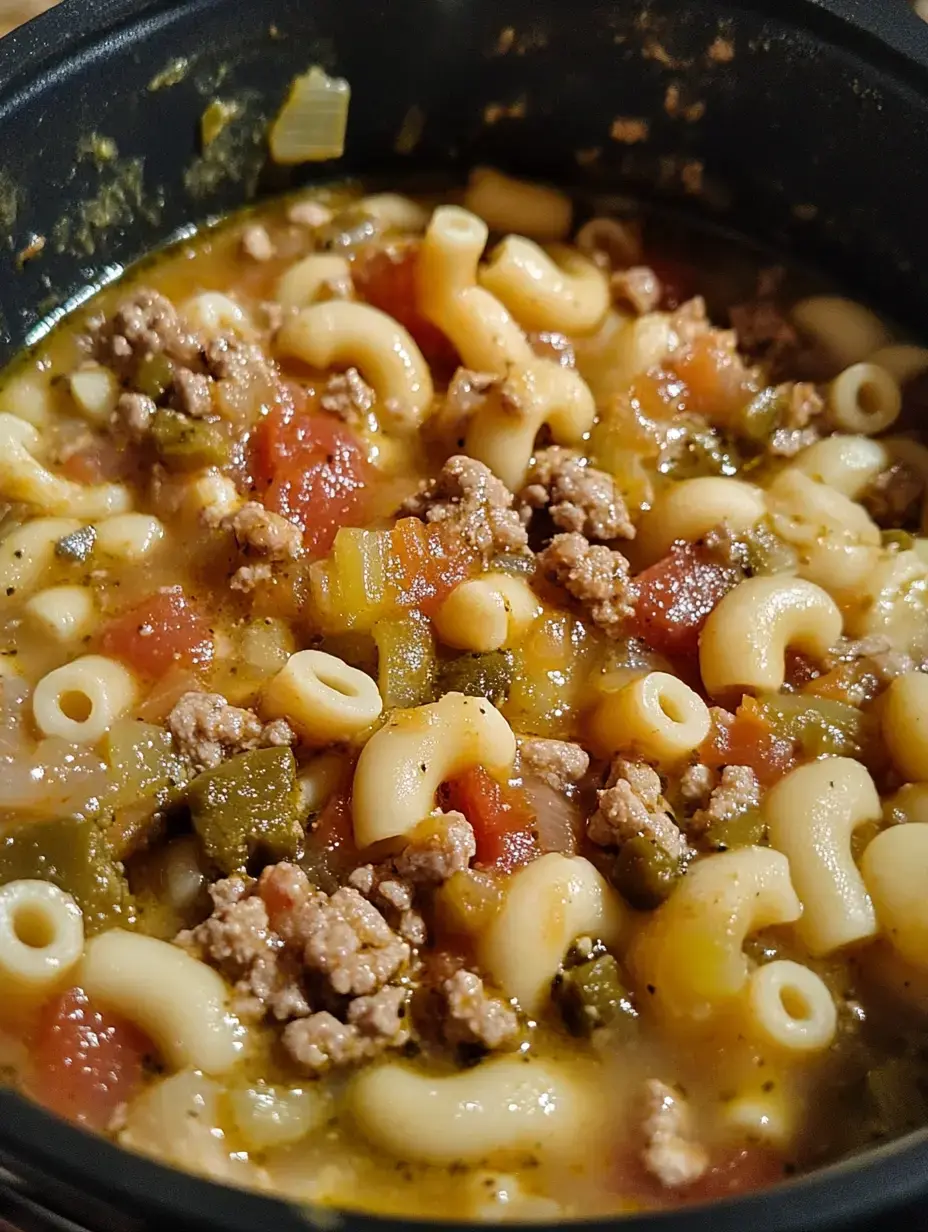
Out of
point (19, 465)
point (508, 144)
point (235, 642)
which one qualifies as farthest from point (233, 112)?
point (235, 642)

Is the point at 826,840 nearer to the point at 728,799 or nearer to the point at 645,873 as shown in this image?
the point at 728,799

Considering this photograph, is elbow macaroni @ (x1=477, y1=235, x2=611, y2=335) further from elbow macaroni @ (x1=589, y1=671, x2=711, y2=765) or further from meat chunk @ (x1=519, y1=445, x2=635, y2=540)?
elbow macaroni @ (x1=589, y1=671, x2=711, y2=765)

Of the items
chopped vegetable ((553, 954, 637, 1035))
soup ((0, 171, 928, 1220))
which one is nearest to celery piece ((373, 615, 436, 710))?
soup ((0, 171, 928, 1220))

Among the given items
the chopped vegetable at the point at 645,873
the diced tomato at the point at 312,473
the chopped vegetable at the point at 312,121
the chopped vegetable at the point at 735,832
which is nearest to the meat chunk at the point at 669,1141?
the chopped vegetable at the point at 645,873

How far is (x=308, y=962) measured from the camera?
5.85 feet

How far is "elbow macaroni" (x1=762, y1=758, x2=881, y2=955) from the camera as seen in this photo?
1853 millimetres

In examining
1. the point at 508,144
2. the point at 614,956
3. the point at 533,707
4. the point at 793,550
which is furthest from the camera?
the point at 508,144

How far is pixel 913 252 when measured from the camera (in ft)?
8.46

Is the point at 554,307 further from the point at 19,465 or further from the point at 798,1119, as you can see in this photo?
the point at 798,1119

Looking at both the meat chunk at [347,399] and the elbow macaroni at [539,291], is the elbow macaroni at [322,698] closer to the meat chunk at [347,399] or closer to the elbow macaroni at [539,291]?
the meat chunk at [347,399]

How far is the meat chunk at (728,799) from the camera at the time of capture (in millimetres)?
1953

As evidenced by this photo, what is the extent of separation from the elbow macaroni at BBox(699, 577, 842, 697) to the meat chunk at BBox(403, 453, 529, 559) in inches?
14.8

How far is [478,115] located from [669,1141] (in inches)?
80.3

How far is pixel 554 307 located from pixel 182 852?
129 cm
